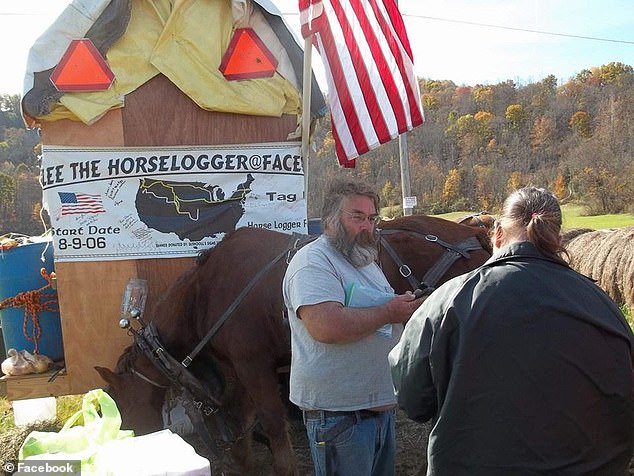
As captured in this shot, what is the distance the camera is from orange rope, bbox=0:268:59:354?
14.8 feet

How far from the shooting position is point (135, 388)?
14.5 ft

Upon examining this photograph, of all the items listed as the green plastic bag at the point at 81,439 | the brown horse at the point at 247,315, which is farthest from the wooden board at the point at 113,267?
the green plastic bag at the point at 81,439

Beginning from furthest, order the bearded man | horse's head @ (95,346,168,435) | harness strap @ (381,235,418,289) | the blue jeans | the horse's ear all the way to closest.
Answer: horse's head @ (95,346,168,435)
the horse's ear
harness strap @ (381,235,418,289)
the blue jeans
the bearded man

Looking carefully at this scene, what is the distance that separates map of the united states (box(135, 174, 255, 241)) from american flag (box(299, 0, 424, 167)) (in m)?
0.84

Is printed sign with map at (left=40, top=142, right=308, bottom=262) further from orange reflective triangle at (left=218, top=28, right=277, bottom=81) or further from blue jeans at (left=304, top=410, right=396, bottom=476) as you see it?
blue jeans at (left=304, top=410, right=396, bottom=476)

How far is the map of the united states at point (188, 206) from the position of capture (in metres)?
4.58

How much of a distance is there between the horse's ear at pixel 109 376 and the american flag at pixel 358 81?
225cm

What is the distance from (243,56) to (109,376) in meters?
2.48

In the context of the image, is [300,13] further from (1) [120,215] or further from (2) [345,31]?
(1) [120,215]

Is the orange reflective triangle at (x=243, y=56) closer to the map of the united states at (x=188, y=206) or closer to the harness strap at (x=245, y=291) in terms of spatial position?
the map of the united states at (x=188, y=206)

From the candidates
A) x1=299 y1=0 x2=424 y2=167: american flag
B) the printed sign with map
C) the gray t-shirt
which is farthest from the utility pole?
the gray t-shirt

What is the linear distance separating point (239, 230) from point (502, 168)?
47.6 metres

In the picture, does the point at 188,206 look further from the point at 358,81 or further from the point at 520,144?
the point at 520,144

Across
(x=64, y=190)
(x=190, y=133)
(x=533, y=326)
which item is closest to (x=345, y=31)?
(x=190, y=133)
